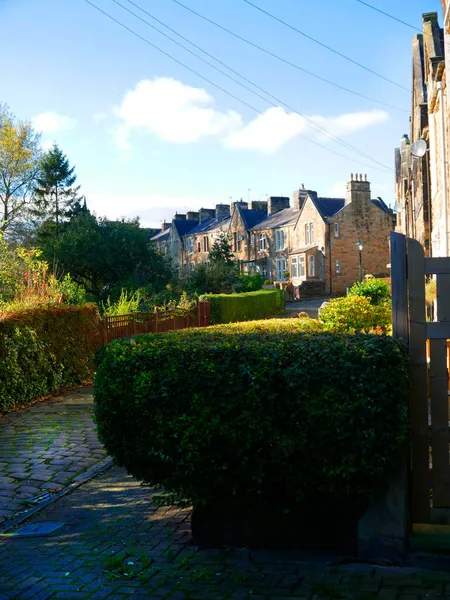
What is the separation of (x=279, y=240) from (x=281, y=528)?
6242 cm

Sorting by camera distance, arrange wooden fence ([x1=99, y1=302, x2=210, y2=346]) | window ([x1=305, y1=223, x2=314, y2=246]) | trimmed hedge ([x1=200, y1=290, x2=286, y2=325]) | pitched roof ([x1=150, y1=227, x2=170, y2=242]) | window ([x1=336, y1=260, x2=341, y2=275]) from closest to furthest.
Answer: wooden fence ([x1=99, y1=302, x2=210, y2=346])
trimmed hedge ([x1=200, y1=290, x2=286, y2=325])
window ([x1=336, y1=260, x2=341, y2=275])
window ([x1=305, y1=223, x2=314, y2=246])
pitched roof ([x1=150, y1=227, x2=170, y2=242])

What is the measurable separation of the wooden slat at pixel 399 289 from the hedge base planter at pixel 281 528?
141cm

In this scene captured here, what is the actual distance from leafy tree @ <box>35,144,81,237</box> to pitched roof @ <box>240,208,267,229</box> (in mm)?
19017

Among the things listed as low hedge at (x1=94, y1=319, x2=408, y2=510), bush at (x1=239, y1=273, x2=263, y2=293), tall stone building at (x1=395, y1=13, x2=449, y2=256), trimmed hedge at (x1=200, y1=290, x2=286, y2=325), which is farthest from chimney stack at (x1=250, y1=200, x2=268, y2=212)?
low hedge at (x1=94, y1=319, x2=408, y2=510)

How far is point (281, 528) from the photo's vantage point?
491 cm

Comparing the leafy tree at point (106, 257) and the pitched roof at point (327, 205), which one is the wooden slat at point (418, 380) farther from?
the pitched roof at point (327, 205)

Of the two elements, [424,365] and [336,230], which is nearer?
[424,365]

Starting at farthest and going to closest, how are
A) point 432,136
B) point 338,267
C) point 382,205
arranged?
point 382,205 < point 338,267 < point 432,136

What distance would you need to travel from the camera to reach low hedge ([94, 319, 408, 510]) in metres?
4.46

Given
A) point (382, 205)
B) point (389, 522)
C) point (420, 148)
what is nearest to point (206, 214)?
point (382, 205)

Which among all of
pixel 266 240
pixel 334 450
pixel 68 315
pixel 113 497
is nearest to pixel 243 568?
pixel 334 450

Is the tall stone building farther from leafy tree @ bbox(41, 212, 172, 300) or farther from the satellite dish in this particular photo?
leafy tree @ bbox(41, 212, 172, 300)

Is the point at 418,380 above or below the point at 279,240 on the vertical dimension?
below

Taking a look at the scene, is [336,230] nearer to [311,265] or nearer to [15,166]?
[311,265]
